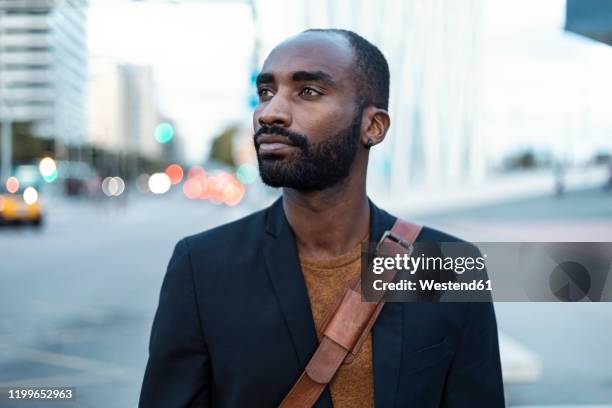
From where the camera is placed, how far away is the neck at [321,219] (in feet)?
6.19

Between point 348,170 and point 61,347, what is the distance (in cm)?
577

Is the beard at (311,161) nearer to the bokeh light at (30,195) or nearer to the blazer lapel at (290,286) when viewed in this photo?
the blazer lapel at (290,286)

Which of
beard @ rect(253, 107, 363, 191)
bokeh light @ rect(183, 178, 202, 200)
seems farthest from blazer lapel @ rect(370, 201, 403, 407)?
bokeh light @ rect(183, 178, 202, 200)

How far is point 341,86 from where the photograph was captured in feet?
5.83

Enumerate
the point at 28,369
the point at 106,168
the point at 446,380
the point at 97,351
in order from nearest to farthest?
1. the point at 446,380
2. the point at 28,369
3. the point at 97,351
4. the point at 106,168

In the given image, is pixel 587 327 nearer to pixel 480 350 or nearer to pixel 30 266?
pixel 480 350

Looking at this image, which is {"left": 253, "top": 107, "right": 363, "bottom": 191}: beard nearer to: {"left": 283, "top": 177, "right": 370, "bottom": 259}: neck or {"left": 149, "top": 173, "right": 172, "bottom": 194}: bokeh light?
{"left": 283, "top": 177, "right": 370, "bottom": 259}: neck

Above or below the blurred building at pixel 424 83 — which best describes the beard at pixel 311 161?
below

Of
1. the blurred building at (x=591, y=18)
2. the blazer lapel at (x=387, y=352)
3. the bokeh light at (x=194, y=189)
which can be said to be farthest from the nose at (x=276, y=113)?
the bokeh light at (x=194, y=189)

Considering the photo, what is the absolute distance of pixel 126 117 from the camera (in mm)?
65938

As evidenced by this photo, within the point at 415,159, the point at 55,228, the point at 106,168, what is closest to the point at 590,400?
the point at 55,228

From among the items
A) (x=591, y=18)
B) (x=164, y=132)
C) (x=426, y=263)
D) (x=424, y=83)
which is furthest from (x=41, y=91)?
(x=426, y=263)

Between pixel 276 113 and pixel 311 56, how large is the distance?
151 millimetres

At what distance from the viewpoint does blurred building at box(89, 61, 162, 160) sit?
3544 centimetres
